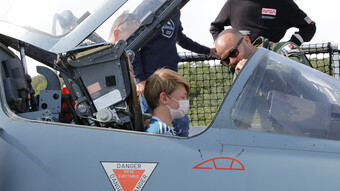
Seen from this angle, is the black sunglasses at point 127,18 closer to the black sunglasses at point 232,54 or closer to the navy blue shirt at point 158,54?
the black sunglasses at point 232,54

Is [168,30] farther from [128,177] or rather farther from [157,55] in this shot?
[128,177]

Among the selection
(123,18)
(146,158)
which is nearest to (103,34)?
(123,18)

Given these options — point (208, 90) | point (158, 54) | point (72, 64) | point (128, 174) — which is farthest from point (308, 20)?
point (128, 174)

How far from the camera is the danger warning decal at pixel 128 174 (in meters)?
2.19

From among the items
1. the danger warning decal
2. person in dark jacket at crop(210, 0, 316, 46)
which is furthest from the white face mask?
person in dark jacket at crop(210, 0, 316, 46)

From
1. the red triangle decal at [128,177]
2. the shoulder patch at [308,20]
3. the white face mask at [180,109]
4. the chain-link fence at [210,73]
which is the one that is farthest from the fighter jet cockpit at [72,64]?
the chain-link fence at [210,73]

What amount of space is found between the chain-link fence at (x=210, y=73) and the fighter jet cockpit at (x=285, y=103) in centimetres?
315

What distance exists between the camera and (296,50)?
12.0 feet

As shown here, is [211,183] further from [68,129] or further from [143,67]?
[143,67]

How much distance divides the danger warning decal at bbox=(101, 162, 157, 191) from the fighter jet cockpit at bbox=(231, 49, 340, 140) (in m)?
0.51

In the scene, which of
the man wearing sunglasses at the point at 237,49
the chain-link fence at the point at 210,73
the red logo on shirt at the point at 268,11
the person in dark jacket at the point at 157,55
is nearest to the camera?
the man wearing sunglasses at the point at 237,49

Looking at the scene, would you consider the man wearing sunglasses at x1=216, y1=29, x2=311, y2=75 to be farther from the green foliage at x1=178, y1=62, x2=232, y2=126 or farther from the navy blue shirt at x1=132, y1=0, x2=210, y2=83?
the green foliage at x1=178, y1=62, x2=232, y2=126

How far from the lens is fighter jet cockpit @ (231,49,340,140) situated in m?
2.28

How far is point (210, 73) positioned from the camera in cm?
625
